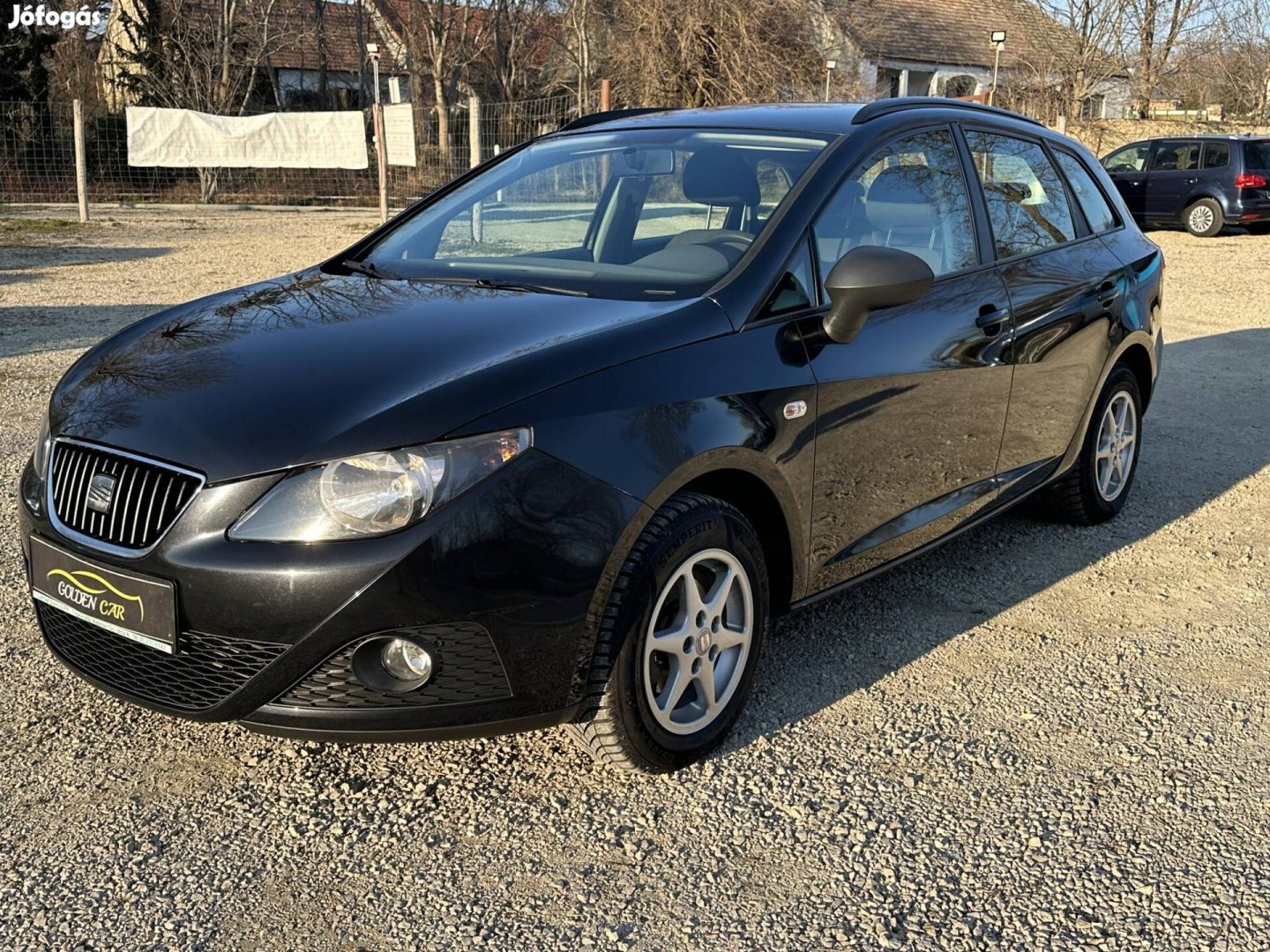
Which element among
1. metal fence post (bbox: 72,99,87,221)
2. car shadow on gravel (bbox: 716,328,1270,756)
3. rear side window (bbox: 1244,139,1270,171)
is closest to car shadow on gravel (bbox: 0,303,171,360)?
car shadow on gravel (bbox: 716,328,1270,756)

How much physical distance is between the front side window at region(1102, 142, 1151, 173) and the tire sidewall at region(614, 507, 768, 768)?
19461 mm

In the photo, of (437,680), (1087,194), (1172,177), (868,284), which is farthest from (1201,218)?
(437,680)

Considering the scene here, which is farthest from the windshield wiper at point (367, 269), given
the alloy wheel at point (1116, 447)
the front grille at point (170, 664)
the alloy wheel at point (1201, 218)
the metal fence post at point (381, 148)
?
the alloy wheel at point (1201, 218)

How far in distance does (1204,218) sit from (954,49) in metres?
28.6

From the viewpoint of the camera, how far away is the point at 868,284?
3.20 m

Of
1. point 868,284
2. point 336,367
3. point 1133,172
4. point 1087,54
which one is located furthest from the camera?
point 1087,54

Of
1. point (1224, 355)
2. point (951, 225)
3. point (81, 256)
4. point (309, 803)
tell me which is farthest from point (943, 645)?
point (81, 256)

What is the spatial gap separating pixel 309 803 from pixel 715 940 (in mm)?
1086

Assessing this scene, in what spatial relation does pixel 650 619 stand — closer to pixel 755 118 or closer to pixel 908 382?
pixel 908 382

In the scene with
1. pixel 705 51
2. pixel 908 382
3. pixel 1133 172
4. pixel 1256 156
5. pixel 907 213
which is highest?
pixel 705 51

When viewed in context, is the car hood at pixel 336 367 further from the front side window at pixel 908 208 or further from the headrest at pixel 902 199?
the headrest at pixel 902 199

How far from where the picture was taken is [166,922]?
2.46 metres

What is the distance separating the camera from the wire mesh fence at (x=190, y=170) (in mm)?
21281

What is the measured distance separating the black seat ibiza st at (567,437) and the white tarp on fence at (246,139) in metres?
17.3
